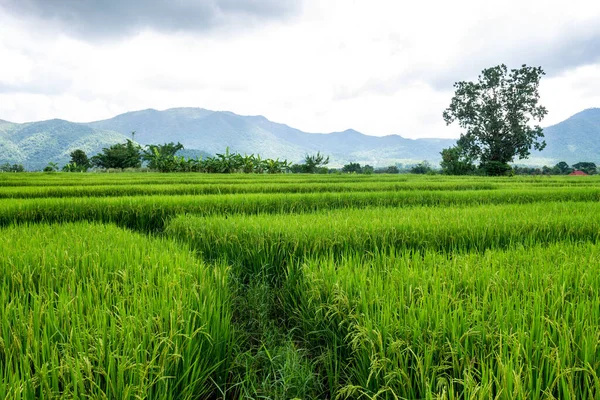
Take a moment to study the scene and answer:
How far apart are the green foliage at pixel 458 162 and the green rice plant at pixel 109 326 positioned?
32.5 m

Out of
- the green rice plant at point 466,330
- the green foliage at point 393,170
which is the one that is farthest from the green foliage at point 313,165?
the green rice plant at point 466,330

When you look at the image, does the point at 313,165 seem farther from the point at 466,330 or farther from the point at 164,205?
the point at 466,330

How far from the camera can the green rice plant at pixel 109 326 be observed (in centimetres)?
113

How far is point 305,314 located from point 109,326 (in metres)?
1.13

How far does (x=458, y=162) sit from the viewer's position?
103 ft

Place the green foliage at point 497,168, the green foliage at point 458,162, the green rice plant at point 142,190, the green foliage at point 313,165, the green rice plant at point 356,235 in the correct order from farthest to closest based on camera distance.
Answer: the green foliage at point 458,162, the green foliage at point 313,165, the green foliage at point 497,168, the green rice plant at point 142,190, the green rice plant at point 356,235

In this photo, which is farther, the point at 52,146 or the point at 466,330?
the point at 52,146

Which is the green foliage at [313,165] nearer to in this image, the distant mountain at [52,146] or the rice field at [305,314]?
the rice field at [305,314]

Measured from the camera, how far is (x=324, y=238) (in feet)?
10.5

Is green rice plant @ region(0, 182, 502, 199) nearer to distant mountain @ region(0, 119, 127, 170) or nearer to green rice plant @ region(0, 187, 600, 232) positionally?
green rice plant @ region(0, 187, 600, 232)

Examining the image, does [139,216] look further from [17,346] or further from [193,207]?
[17,346]

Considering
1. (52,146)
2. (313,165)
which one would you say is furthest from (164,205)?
(52,146)

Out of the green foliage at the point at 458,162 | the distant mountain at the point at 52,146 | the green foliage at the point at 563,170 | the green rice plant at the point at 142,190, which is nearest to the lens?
the green rice plant at the point at 142,190

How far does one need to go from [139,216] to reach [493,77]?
33688 mm
